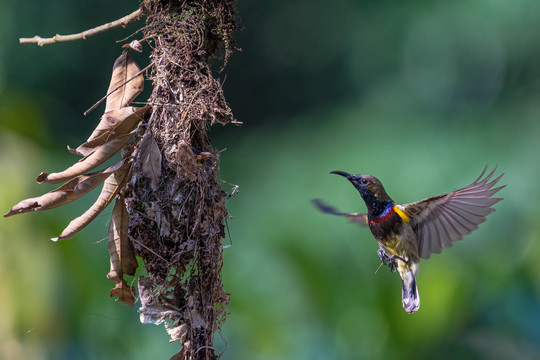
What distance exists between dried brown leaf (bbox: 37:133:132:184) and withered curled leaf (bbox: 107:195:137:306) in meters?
0.16

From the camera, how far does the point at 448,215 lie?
2.48 metres

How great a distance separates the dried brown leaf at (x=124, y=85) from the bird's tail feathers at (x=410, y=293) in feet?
4.40

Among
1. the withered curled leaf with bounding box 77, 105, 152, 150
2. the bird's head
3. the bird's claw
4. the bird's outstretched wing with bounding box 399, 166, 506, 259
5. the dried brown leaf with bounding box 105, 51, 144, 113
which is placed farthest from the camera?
the bird's claw

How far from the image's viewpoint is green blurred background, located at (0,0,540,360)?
3.79 metres

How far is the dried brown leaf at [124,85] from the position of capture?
6.63ft

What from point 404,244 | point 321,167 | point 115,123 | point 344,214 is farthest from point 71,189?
point 321,167

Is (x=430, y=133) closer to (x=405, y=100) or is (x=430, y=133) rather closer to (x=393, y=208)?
(x=405, y=100)

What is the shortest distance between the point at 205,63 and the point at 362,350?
236cm

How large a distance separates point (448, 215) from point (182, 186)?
3.66 ft

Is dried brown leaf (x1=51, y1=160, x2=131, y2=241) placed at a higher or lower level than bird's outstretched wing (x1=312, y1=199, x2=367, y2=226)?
higher

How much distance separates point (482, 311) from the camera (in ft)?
12.8

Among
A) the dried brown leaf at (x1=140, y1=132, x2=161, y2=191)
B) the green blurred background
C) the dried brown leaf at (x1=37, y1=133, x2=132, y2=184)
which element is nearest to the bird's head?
the dried brown leaf at (x1=140, y1=132, x2=161, y2=191)

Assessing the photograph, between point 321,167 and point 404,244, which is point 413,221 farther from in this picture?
point 321,167

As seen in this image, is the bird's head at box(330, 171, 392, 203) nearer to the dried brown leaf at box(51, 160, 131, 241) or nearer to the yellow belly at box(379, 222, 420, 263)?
the yellow belly at box(379, 222, 420, 263)
